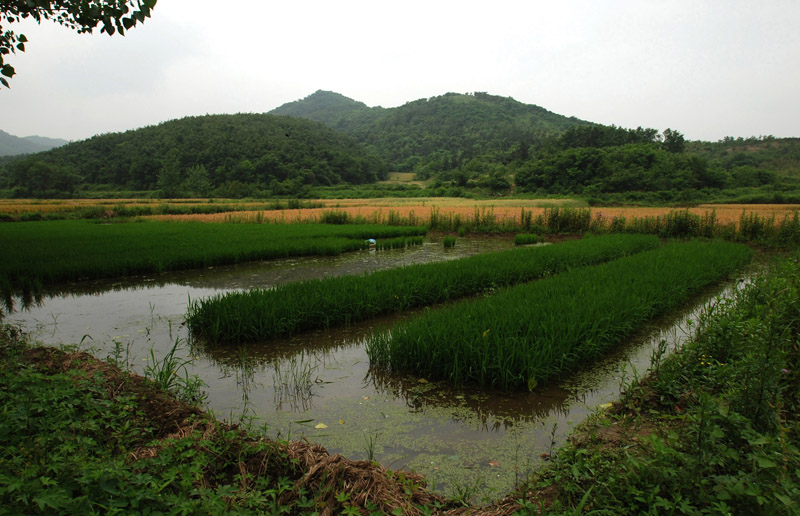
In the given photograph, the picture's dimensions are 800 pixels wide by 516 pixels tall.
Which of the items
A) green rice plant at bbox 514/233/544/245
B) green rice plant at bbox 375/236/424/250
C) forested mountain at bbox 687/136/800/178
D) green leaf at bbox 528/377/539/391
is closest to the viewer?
green leaf at bbox 528/377/539/391

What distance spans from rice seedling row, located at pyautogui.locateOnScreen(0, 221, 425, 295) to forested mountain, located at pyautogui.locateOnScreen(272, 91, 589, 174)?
201 feet

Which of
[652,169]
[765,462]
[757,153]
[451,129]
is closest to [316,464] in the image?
[765,462]

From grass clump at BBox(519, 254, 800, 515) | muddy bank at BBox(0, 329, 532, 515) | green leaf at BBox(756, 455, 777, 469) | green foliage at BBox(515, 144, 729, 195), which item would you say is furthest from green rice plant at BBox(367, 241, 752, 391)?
green foliage at BBox(515, 144, 729, 195)

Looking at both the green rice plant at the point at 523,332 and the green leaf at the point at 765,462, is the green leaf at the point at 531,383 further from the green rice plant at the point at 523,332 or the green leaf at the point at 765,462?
the green leaf at the point at 765,462

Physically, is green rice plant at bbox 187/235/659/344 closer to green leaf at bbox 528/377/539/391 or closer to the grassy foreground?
the grassy foreground

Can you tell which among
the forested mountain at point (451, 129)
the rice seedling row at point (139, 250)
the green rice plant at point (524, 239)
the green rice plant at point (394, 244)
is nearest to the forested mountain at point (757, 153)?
the forested mountain at point (451, 129)

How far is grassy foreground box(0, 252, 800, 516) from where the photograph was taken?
170 cm

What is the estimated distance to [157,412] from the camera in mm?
2986

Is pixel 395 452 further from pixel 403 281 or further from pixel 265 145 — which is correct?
pixel 265 145

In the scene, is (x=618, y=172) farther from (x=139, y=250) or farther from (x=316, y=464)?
(x=316, y=464)

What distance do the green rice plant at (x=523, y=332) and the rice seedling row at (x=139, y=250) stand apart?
7125 mm

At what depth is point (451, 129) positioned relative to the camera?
339 ft

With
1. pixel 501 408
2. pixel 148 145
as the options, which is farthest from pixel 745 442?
pixel 148 145

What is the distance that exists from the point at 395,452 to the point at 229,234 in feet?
43.6
